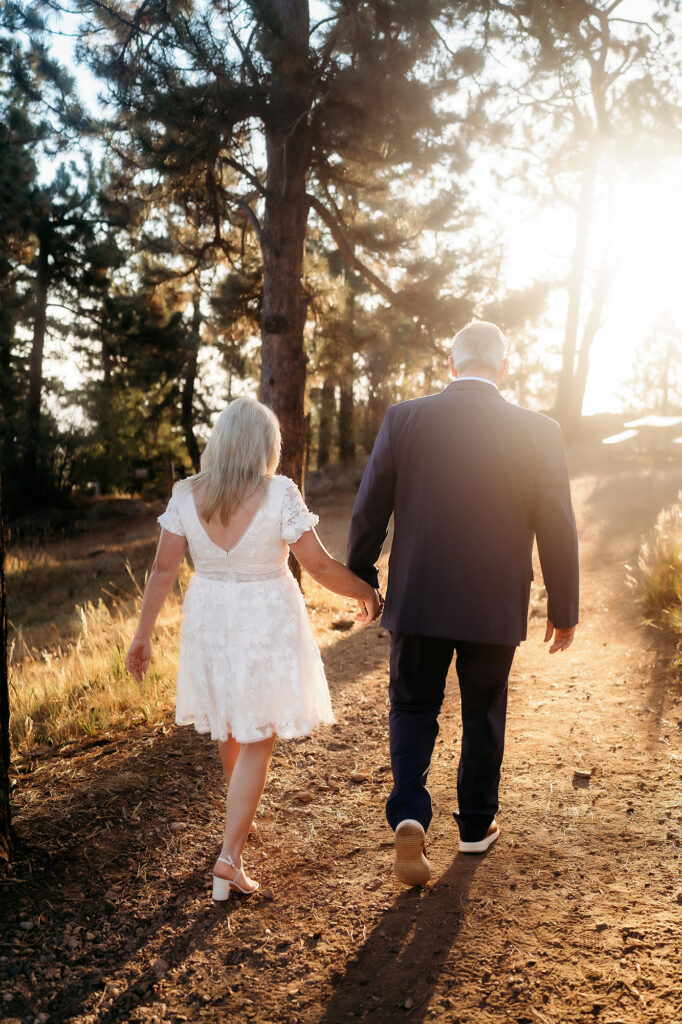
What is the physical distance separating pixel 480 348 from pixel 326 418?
65.5 feet

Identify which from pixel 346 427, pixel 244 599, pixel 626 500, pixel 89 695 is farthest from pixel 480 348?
pixel 346 427

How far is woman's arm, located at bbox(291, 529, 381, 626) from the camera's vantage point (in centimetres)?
303

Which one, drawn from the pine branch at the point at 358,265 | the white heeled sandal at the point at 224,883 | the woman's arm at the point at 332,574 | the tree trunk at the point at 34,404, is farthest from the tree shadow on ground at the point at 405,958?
the tree trunk at the point at 34,404

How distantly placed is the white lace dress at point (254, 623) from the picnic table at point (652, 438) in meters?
13.6

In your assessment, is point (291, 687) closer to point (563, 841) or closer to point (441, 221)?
point (563, 841)

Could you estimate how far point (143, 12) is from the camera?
22.9 ft

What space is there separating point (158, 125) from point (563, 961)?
6947 mm

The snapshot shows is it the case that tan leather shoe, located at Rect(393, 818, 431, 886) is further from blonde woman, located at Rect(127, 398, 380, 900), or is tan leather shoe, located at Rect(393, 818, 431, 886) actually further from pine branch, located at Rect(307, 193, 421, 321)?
pine branch, located at Rect(307, 193, 421, 321)

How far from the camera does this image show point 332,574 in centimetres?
313

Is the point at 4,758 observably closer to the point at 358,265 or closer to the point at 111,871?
the point at 111,871

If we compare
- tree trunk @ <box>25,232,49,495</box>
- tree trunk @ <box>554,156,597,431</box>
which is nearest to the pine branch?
tree trunk @ <box>554,156,597,431</box>

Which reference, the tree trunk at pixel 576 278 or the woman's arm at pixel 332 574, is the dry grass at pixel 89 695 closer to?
the woman's arm at pixel 332 574

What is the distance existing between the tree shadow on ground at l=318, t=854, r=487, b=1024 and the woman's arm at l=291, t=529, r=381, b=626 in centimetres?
107

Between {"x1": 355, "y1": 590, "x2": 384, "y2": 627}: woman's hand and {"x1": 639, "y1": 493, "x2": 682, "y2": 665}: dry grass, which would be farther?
{"x1": 639, "y1": 493, "x2": 682, "y2": 665}: dry grass
